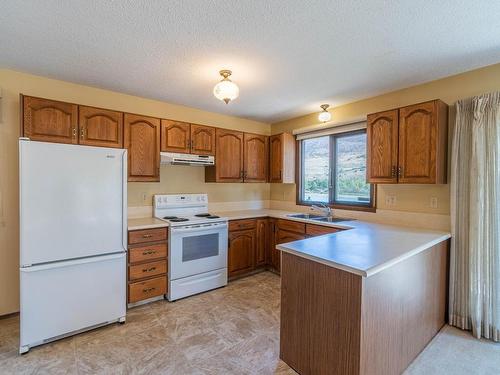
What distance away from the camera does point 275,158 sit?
166 inches

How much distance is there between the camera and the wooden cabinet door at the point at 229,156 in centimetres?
373

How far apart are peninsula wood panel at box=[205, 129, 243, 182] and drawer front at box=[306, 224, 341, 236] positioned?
1.30 m

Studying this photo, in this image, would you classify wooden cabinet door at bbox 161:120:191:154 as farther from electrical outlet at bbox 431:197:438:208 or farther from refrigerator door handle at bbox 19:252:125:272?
electrical outlet at bbox 431:197:438:208

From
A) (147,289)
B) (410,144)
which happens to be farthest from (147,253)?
(410,144)

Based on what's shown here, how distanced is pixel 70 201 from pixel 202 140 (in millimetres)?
1786

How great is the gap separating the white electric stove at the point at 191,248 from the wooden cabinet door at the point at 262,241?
602 mm

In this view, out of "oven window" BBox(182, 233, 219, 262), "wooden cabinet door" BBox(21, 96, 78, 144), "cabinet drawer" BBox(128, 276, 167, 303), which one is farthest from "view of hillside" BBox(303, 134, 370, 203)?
"wooden cabinet door" BBox(21, 96, 78, 144)

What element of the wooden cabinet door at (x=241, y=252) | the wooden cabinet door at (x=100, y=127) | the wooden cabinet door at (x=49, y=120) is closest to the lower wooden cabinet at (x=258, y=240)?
the wooden cabinet door at (x=241, y=252)

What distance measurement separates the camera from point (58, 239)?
217 centimetres

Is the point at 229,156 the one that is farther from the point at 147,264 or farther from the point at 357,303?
the point at 357,303

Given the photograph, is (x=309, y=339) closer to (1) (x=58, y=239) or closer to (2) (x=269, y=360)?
(2) (x=269, y=360)

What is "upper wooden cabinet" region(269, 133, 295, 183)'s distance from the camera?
4.07 metres

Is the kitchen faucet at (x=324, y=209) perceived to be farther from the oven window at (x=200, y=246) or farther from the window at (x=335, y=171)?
the oven window at (x=200, y=246)

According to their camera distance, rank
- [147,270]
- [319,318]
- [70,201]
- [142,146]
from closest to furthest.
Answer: [319,318], [70,201], [147,270], [142,146]
